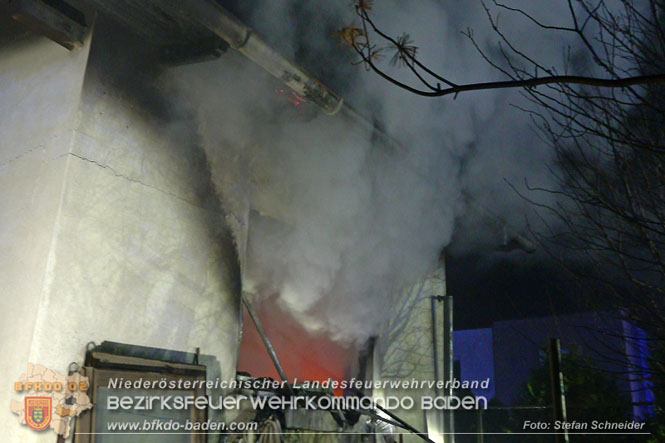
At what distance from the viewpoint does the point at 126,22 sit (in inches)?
221

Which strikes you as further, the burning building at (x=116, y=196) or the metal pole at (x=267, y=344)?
the metal pole at (x=267, y=344)

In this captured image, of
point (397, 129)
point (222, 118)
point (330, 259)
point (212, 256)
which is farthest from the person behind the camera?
point (397, 129)

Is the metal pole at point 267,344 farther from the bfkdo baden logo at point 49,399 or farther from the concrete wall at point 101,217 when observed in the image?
the bfkdo baden logo at point 49,399

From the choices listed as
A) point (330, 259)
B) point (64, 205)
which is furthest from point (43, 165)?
point (330, 259)

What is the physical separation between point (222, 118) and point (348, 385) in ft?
14.9

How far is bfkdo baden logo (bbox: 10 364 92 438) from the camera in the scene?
14.1 ft

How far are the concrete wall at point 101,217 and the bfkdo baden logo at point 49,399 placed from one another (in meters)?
0.07

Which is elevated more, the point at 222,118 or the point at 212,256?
the point at 222,118

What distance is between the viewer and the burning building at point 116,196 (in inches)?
183

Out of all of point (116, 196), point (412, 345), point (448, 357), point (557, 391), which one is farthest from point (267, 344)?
point (448, 357)

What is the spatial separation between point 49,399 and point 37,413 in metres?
0.13

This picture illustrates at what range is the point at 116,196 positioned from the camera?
521 cm

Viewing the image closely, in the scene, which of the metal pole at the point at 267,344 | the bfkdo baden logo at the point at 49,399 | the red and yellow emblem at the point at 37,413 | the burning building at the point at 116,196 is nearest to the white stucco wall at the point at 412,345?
the metal pole at the point at 267,344

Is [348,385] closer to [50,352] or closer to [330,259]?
[330,259]
